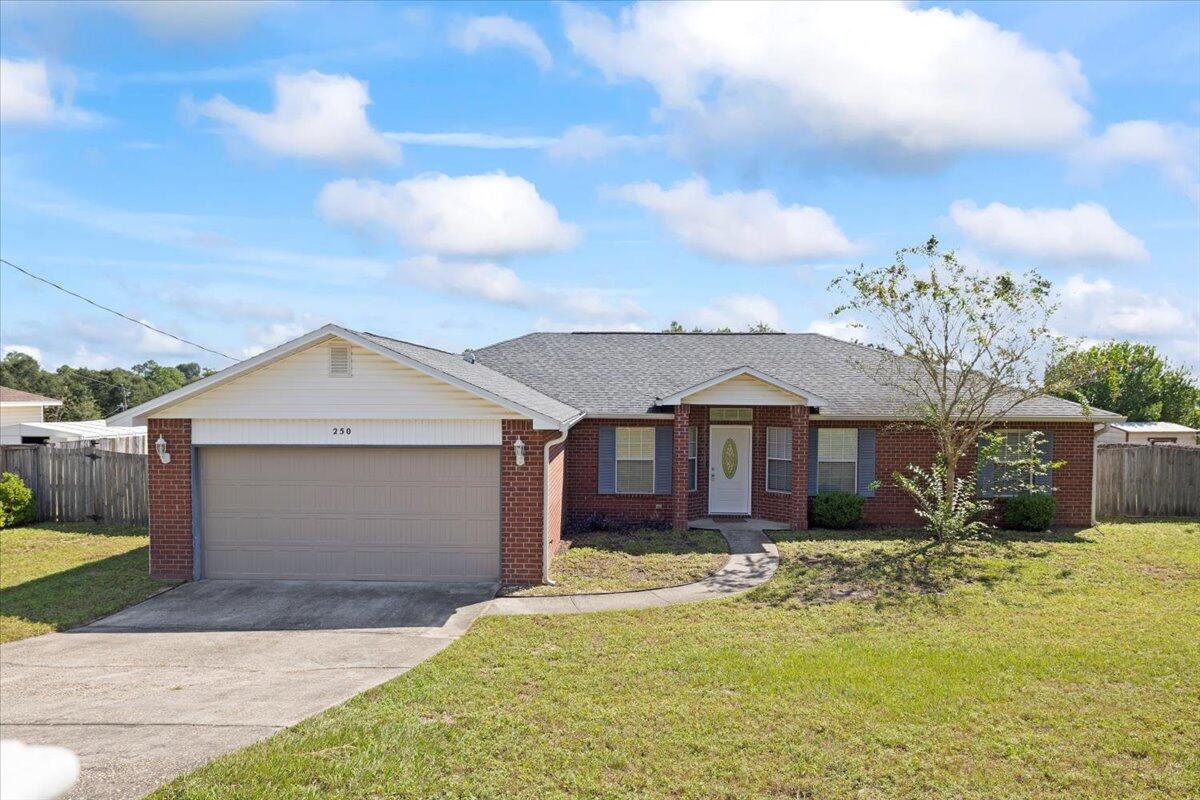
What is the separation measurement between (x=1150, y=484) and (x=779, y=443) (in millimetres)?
10221

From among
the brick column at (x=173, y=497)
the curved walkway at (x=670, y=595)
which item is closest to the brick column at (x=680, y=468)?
the curved walkway at (x=670, y=595)

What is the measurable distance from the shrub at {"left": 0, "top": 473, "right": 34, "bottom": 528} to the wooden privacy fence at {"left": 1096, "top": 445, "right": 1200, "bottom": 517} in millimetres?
26469

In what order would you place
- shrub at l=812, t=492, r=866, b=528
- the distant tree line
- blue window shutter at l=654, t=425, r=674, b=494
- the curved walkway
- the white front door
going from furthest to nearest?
the distant tree line → the white front door → blue window shutter at l=654, t=425, r=674, b=494 → shrub at l=812, t=492, r=866, b=528 → the curved walkway

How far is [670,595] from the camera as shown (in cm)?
1237

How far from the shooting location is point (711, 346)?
23.8 metres

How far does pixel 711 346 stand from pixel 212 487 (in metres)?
14.6

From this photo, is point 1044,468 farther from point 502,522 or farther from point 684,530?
point 502,522

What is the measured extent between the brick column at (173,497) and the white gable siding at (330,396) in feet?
1.07

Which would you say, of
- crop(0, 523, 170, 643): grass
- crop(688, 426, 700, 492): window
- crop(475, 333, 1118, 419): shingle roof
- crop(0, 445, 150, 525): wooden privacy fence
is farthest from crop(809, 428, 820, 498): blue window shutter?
crop(0, 445, 150, 525): wooden privacy fence

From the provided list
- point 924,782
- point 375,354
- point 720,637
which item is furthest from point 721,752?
point 375,354

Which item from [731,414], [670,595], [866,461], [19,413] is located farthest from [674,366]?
[19,413]

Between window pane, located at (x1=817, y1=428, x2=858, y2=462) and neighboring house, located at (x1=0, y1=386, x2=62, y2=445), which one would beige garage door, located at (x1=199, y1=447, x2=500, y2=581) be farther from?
neighboring house, located at (x1=0, y1=386, x2=62, y2=445)

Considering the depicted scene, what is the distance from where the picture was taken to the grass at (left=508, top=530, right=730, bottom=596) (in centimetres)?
1304

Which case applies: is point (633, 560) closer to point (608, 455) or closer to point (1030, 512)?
point (608, 455)
